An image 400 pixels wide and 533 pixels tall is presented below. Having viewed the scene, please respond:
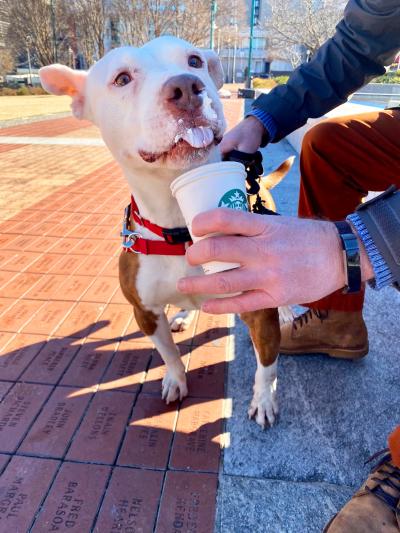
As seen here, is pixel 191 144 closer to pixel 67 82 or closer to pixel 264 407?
pixel 67 82

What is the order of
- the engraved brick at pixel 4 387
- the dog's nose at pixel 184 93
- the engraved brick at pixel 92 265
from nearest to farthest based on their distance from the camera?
1. the dog's nose at pixel 184 93
2. the engraved brick at pixel 4 387
3. the engraved brick at pixel 92 265

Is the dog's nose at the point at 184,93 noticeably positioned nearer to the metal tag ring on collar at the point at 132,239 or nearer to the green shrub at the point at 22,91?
the metal tag ring on collar at the point at 132,239

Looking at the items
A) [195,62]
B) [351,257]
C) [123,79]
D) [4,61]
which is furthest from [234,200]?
[4,61]

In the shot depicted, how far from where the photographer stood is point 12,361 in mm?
2584

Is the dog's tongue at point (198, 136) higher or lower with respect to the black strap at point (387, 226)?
higher

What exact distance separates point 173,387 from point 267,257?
4.41 ft

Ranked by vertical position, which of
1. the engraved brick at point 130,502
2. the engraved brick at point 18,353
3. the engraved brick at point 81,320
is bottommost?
the engraved brick at point 81,320

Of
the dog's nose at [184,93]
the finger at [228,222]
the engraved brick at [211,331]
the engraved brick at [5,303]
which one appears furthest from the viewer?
the engraved brick at [5,303]

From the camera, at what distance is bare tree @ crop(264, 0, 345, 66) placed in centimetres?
2194

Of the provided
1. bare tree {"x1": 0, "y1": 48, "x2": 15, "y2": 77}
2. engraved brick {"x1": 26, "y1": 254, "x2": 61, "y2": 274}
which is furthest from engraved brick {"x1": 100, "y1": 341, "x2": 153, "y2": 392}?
bare tree {"x1": 0, "y1": 48, "x2": 15, "y2": 77}

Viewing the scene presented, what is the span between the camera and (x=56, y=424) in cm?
213

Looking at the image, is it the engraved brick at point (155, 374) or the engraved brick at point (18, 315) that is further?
the engraved brick at point (18, 315)

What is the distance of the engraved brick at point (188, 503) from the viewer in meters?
1.66

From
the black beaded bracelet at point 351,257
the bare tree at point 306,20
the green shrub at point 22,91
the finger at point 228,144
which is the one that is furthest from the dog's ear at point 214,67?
the green shrub at point 22,91
